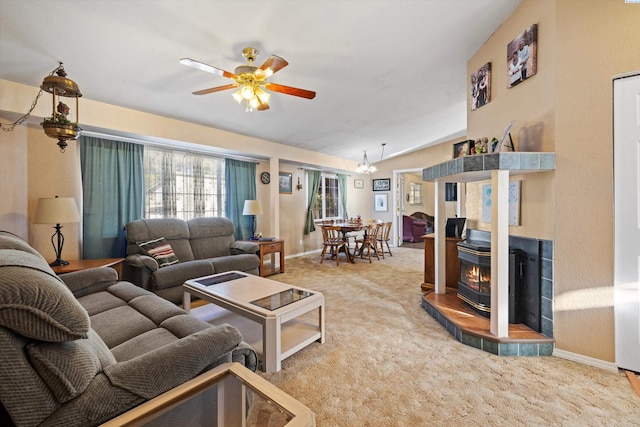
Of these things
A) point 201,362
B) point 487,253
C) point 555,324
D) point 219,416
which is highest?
point 487,253

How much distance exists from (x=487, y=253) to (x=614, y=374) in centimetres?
107

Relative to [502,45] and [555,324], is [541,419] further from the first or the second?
[502,45]

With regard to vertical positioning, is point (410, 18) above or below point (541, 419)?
above

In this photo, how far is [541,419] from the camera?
4.90 feet

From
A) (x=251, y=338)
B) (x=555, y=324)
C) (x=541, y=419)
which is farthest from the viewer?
(x=251, y=338)

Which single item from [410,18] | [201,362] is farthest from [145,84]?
[201,362]

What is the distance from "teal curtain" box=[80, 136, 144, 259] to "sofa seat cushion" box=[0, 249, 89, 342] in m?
2.98

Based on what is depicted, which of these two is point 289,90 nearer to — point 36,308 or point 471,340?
point 36,308

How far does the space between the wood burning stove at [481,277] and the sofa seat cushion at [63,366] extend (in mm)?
2761

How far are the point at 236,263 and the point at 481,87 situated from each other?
11.9ft

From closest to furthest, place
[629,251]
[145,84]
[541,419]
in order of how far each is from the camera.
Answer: [541,419] → [629,251] → [145,84]

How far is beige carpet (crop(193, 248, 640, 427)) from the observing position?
4.99ft

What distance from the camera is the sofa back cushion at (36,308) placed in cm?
78

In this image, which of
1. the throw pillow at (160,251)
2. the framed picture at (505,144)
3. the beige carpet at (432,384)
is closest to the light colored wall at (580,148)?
the framed picture at (505,144)
